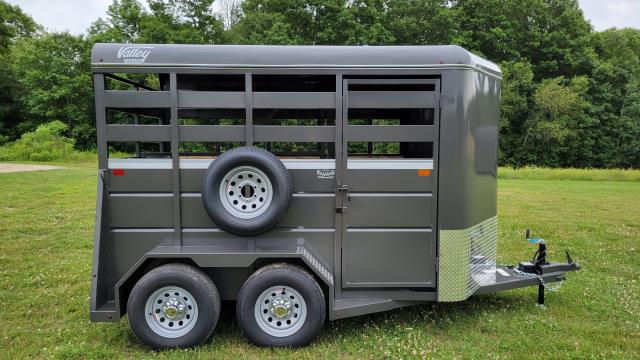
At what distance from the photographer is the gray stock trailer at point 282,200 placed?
13.5ft

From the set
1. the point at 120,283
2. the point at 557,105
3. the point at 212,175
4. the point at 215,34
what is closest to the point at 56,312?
the point at 120,283

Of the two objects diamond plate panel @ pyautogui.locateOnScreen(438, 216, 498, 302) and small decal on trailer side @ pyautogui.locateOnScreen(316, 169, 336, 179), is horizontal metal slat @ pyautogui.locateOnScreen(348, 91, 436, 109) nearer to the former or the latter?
small decal on trailer side @ pyautogui.locateOnScreen(316, 169, 336, 179)

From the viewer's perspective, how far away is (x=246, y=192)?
432cm

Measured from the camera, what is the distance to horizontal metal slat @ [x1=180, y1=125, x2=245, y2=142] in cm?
427

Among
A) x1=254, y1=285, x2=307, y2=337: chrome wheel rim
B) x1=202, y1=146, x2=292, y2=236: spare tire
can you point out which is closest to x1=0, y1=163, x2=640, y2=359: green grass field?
x1=254, y1=285, x2=307, y2=337: chrome wheel rim

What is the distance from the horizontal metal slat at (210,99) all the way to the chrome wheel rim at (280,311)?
1742 millimetres

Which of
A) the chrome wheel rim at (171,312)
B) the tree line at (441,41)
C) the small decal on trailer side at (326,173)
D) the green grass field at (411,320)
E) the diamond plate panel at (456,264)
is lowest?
the green grass field at (411,320)

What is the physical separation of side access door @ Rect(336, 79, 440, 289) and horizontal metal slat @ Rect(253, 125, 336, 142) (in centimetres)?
16

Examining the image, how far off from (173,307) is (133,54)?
92.0 inches

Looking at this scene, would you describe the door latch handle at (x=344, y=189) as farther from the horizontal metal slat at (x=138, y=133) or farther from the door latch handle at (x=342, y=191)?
the horizontal metal slat at (x=138, y=133)

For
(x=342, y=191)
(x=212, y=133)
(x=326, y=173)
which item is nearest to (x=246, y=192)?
(x=212, y=133)

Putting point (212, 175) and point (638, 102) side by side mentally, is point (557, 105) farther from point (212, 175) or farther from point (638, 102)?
point (212, 175)

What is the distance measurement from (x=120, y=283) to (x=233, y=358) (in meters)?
1.22

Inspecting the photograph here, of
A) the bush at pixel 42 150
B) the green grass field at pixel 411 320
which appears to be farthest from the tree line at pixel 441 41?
the green grass field at pixel 411 320
